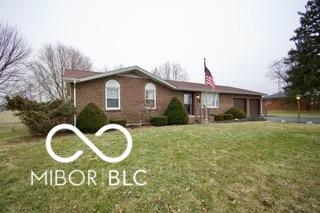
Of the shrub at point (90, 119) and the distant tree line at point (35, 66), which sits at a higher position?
the distant tree line at point (35, 66)

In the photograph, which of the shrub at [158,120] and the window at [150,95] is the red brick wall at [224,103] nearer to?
the window at [150,95]

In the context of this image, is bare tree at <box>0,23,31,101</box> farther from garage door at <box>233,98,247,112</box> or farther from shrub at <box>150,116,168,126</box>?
garage door at <box>233,98,247,112</box>

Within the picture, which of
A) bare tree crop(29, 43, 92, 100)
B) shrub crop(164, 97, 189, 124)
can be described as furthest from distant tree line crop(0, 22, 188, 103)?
shrub crop(164, 97, 189, 124)

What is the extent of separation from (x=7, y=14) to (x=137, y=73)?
48.9ft

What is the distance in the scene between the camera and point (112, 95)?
15242 millimetres

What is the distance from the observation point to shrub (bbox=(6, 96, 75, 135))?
36.3 ft

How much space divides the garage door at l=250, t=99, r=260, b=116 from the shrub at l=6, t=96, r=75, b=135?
20.0m

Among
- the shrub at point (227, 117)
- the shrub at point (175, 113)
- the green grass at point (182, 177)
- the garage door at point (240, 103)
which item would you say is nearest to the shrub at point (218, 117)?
the shrub at point (227, 117)

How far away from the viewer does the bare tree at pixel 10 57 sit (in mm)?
22359

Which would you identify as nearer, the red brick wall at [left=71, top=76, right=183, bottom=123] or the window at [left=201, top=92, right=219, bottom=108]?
the red brick wall at [left=71, top=76, right=183, bottom=123]

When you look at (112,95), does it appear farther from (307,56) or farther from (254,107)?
(307,56)

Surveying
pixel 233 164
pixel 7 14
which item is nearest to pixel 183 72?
pixel 7 14

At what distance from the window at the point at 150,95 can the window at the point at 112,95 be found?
2.19 m

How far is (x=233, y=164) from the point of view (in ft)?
21.5
